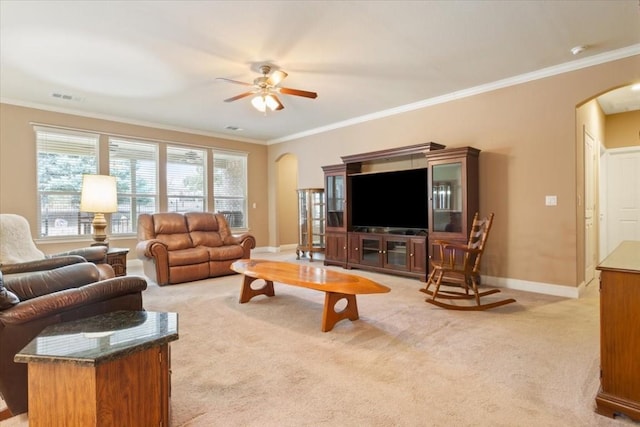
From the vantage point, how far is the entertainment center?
432cm

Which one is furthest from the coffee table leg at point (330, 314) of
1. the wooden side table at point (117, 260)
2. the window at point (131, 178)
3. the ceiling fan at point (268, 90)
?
the window at point (131, 178)

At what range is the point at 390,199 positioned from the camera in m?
5.21

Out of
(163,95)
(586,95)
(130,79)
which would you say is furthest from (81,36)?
(586,95)

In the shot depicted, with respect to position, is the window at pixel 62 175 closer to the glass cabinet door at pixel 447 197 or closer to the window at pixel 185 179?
the window at pixel 185 179

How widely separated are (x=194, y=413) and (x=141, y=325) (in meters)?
0.58

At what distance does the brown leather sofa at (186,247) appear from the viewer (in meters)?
4.47

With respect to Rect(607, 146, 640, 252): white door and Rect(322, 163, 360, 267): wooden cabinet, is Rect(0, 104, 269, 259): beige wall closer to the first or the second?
Rect(322, 163, 360, 267): wooden cabinet

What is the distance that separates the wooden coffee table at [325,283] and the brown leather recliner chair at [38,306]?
130 cm

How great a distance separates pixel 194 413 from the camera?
1.66 metres

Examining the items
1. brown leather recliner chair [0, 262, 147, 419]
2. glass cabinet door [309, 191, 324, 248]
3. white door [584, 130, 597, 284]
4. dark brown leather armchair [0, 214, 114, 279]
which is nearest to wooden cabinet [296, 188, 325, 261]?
glass cabinet door [309, 191, 324, 248]

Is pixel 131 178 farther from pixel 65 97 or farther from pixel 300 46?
pixel 300 46

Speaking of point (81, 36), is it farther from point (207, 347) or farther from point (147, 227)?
point (207, 347)

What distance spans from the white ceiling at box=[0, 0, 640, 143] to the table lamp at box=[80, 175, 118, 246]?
4.04 ft

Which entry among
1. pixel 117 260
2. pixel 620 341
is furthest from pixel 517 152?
pixel 117 260
